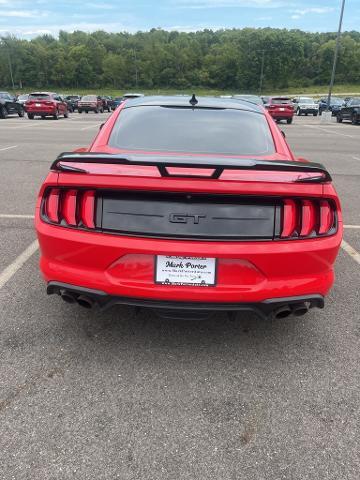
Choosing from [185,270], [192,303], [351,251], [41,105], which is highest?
[185,270]

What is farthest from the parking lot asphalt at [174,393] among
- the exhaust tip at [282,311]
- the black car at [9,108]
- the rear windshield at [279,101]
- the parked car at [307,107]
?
the parked car at [307,107]

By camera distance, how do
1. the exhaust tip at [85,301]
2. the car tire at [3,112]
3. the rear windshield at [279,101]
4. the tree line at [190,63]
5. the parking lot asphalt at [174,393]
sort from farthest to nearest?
the tree line at [190,63] → the rear windshield at [279,101] → the car tire at [3,112] → the exhaust tip at [85,301] → the parking lot asphalt at [174,393]

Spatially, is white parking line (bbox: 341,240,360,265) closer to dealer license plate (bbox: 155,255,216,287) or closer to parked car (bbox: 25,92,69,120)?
dealer license plate (bbox: 155,255,216,287)

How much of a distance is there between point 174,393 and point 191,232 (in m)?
0.93

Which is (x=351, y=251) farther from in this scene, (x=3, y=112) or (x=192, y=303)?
(x=3, y=112)

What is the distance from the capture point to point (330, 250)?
2695 mm

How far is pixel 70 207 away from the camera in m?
2.70

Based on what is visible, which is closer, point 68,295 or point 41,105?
point 68,295

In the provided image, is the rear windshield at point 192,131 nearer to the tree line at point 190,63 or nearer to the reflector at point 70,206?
the reflector at point 70,206

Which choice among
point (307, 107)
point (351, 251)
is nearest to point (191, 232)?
point (351, 251)

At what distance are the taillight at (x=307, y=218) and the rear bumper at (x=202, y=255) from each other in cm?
5

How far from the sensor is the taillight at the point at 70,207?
8.72 ft

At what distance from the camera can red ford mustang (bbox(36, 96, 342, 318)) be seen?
2549 millimetres

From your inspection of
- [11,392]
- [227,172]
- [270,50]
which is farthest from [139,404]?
[270,50]
